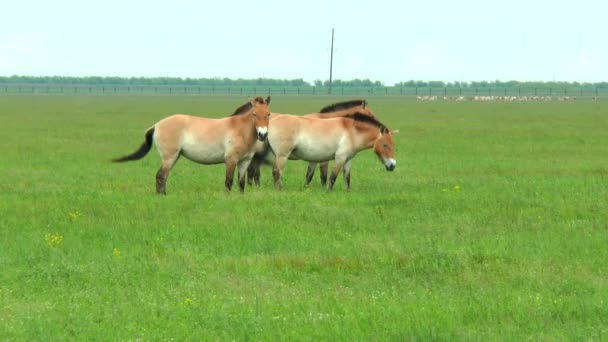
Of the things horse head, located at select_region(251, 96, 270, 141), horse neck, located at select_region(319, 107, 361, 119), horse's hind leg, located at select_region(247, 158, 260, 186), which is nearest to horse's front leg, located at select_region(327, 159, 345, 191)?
horse's hind leg, located at select_region(247, 158, 260, 186)

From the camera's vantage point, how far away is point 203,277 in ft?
37.8

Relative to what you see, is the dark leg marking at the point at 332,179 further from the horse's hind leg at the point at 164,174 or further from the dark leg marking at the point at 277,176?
the horse's hind leg at the point at 164,174

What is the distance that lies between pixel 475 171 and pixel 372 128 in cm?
506

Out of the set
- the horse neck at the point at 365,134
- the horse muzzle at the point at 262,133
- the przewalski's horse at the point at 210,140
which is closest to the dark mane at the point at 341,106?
the horse neck at the point at 365,134

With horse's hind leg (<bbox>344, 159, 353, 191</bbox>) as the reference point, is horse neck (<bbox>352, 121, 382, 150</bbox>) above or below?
above

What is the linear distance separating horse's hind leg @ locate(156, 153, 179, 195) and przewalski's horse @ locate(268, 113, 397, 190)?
2.04m

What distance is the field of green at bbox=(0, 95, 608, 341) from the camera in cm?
932

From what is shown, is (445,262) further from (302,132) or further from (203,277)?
(302,132)

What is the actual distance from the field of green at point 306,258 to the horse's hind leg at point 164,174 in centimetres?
31

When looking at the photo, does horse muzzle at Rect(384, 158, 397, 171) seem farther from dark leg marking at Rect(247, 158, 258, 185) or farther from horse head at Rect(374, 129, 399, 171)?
dark leg marking at Rect(247, 158, 258, 185)

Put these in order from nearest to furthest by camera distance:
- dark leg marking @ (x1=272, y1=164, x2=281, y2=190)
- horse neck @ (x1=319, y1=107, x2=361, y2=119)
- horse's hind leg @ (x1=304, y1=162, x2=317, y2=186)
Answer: dark leg marking @ (x1=272, y1=164, x2=281, y2=190) < horse's hind leg @ (x1=304, y1=162, x2=317, y2=186) < horse neck @ (x1=319, y1=107, x2=361, y2=119)

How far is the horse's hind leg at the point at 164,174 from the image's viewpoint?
1881 cm

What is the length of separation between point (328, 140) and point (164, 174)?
10.8 ft

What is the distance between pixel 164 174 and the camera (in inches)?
742
